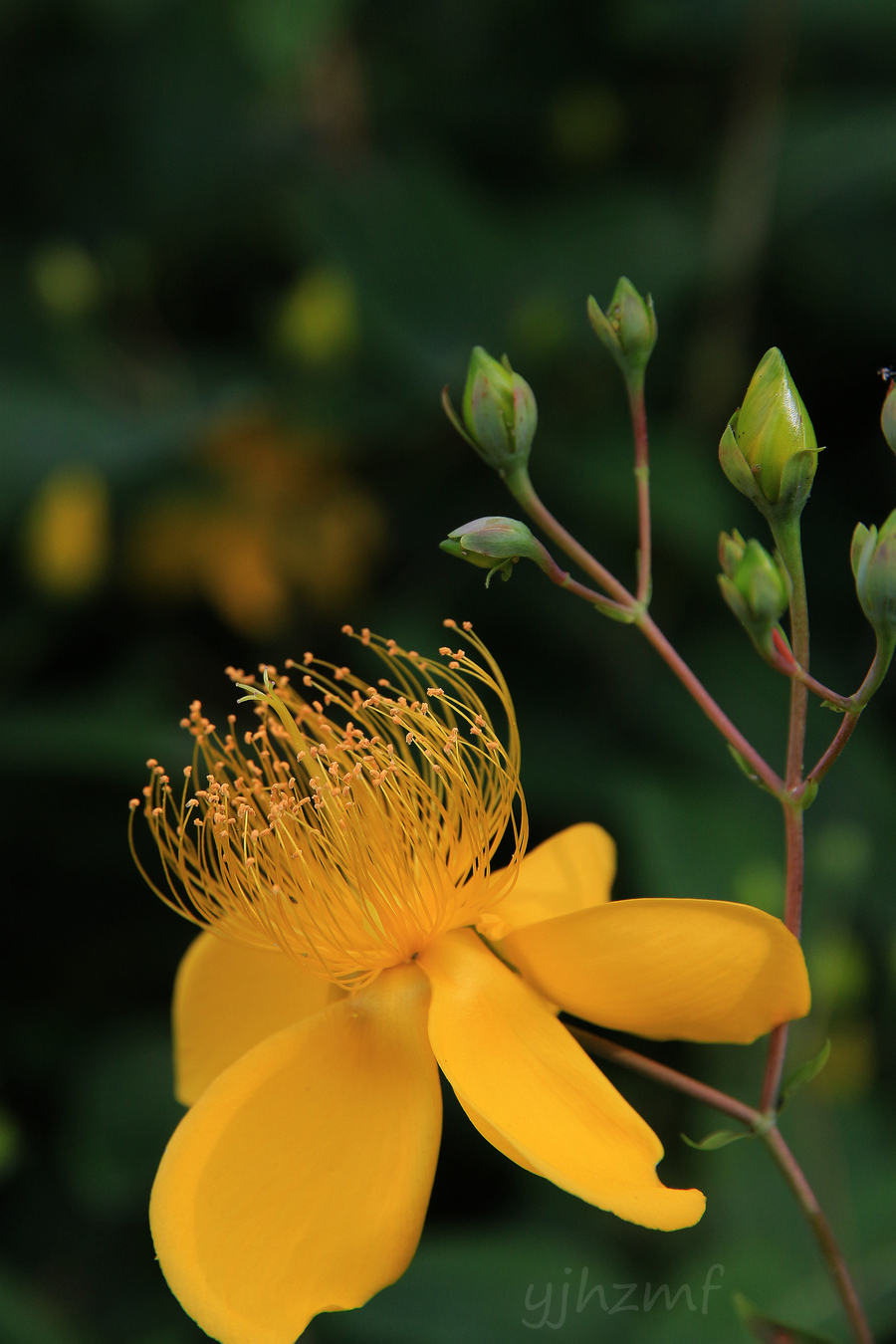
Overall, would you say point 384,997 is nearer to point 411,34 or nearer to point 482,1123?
point 482,1123

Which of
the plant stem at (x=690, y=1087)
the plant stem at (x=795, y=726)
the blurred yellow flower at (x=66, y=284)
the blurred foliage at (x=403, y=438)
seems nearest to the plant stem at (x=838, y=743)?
the plant stem at (x=795, y=726)

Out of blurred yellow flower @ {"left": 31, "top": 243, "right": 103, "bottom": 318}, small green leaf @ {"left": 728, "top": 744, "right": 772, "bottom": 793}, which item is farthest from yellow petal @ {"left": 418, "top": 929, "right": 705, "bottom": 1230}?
blurred yellow flower @ {"left": 31, "top": 243, "right": 103, "bottom": 318}

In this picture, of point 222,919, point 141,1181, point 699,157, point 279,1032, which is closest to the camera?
point 279,1032

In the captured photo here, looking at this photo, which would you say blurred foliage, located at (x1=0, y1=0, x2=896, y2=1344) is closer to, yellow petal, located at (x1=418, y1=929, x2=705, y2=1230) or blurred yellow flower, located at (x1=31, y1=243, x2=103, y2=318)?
blurred yellow flower, located at (x1=31, y1=243, x2=103, y2=318)

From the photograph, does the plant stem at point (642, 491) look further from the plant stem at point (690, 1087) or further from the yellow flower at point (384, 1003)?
the plant stem at point (690, 1087)

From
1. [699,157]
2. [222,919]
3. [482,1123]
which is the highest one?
[699,157]

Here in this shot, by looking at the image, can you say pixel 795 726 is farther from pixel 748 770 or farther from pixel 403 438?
pixel 403 438

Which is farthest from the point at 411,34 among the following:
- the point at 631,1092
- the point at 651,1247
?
the point at 651,1247

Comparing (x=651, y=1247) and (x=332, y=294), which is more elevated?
(x=332, y=294)

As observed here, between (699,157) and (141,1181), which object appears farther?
(699,157)

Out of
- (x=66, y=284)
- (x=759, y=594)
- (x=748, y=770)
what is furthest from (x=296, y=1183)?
(x=66, y=284)
